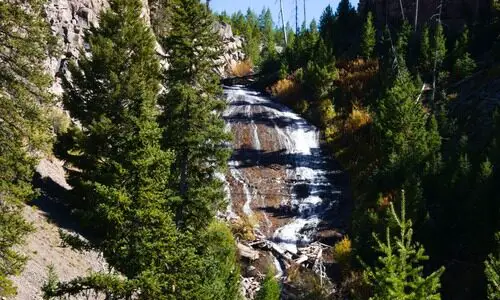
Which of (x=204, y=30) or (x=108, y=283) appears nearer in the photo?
(x=108, y=283)

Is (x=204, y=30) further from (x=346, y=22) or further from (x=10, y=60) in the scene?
(x=346, y=22)

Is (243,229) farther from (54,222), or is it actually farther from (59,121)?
(59,121)

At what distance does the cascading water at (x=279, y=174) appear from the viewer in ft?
84.6

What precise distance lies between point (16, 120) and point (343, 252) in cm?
1483

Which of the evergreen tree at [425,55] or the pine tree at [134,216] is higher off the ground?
the evergreen tree at [425,55]

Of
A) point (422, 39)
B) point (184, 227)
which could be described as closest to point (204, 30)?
point (184, 227)

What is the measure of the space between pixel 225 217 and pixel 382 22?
29822 mm

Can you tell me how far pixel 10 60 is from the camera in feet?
39.8

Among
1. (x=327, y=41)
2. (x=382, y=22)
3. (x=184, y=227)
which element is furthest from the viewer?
(x=382, y=22)

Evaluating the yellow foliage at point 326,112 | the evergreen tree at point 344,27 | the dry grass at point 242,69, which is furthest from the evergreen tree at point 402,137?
the dry grass at point 242,69

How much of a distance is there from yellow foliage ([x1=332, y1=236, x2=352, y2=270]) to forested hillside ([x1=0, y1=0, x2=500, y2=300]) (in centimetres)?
9

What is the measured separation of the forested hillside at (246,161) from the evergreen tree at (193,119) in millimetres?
60

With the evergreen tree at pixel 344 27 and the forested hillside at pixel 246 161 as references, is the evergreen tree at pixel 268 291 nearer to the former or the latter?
the forested hillside at pixel 246 161

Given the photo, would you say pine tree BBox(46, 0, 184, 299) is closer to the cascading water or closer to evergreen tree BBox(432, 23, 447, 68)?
the cascading water
